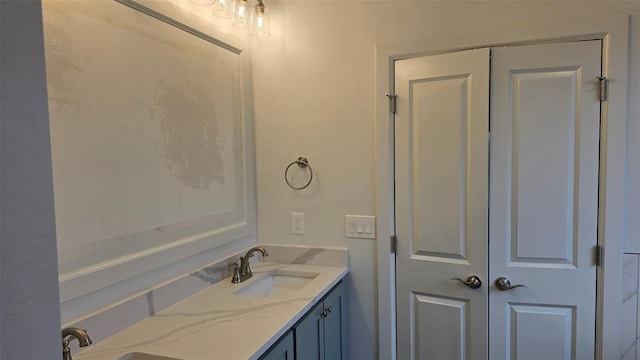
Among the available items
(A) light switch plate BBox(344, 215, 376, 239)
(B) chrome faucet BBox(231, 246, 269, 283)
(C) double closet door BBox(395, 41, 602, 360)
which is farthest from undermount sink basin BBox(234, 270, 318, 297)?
(C) double closet door BBox(395, 41, 602, 360)

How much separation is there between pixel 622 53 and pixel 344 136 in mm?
1295

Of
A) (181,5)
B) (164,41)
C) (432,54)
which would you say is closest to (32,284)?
(164,41)

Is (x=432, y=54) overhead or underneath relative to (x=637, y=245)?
overhead

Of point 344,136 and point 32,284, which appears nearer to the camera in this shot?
point 32,284

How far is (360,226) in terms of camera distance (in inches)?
82.4

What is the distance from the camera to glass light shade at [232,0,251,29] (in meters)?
1.92

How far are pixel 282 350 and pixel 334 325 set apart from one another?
0.59 meters

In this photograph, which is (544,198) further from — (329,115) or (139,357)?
(139,357)

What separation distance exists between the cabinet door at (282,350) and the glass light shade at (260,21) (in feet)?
5.14

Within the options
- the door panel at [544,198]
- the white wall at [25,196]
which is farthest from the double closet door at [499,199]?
the white wall at [25,196]

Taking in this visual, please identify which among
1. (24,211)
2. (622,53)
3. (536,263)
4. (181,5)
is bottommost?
(536,263)

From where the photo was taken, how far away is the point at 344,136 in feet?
Answer: 6.90

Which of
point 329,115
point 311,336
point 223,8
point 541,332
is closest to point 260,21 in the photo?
point 223,8

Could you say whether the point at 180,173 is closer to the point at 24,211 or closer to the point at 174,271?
the point at 174,271
